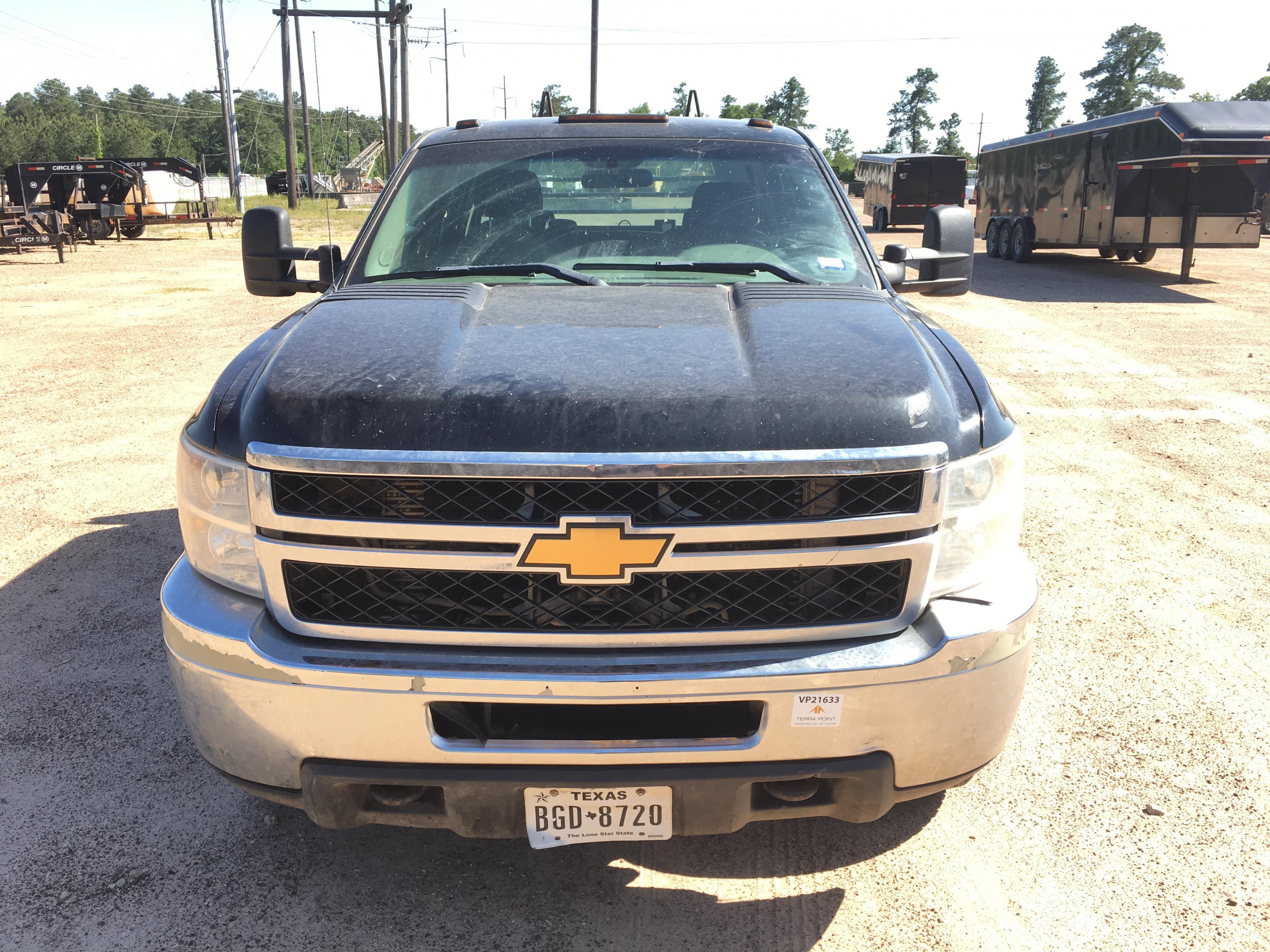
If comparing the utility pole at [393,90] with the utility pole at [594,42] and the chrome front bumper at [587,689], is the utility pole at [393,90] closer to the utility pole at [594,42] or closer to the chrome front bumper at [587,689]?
the utility pole at [594,42]

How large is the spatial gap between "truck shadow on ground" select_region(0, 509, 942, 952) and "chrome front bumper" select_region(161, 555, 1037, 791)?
1.87ft

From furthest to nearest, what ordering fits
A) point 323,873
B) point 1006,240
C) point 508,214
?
point 1006,240 → point 508,214 → point 323,873

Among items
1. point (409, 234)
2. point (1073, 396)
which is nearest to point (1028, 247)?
point (1073, 396)

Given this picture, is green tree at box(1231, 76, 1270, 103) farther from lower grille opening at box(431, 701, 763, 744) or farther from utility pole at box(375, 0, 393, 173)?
lower grille opening at box(431, 701, 763, 744)

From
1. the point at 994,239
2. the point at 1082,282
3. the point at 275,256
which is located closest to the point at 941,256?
the point at 275,256

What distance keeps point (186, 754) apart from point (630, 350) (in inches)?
87.8

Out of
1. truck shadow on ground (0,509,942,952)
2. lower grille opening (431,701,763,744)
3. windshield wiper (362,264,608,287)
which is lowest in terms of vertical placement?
truck shadow on ground (0,509,942,952)

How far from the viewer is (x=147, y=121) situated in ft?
407

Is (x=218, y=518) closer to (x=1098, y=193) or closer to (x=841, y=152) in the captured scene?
(x=1098, y=193)

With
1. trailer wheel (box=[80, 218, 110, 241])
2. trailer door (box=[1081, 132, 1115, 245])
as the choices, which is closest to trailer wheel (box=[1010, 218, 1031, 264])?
trailer door (box=[1081, 132, 1115, 245])

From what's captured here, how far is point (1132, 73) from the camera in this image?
106 meters

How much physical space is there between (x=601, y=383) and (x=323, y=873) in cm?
167

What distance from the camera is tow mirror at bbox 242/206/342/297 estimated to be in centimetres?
400

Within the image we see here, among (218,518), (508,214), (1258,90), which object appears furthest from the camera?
(1258,90)
